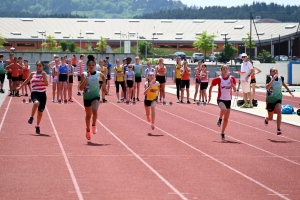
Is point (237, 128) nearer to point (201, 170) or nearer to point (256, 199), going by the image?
point (201, 170)

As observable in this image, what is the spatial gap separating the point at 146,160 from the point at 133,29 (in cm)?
12503

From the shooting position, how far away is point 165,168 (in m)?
12.0

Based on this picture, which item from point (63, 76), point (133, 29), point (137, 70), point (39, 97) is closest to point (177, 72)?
point (137, 70)

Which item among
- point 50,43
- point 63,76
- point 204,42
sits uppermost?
point 204,42

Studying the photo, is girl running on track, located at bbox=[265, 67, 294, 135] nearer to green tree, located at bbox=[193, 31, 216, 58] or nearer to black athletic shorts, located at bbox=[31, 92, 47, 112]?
black athletic shorts, located at bbox=[31, 92, 47, 112]

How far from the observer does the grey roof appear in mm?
126500

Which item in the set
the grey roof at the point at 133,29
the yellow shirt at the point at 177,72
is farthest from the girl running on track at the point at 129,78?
the grey roof at the point at 133,29

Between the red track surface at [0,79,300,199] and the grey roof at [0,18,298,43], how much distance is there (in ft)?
340

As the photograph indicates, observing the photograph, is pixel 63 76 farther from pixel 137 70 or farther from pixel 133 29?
pixel 133 29

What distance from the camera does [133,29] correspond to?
137m

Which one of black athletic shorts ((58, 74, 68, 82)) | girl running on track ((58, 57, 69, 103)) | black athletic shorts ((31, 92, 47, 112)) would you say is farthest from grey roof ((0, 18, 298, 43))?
black athletic shorts ((31, 92, 47, 112))

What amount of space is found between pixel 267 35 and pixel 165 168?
11201cm

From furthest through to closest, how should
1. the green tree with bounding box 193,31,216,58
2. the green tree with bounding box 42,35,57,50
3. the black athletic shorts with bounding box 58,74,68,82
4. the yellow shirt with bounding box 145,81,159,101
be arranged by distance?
1. the green tree with bounding box 42,35,57,50
2. the green tree with bounding box 193,31,216,58
3. the black athletic shorts with bounding box 58,74,68,82
4. the yellow shirt with bounding box 145,81,159,101

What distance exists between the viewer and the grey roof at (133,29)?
12650 centimetres
